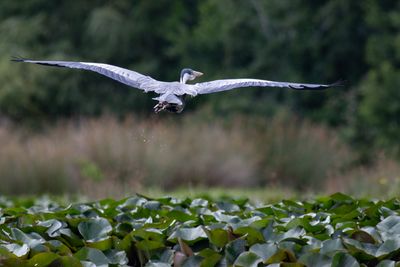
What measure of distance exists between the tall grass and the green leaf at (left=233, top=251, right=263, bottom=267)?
8769 millimetres

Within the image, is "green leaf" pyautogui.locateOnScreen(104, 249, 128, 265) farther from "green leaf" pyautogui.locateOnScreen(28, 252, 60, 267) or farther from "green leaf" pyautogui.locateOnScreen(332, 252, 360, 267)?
"green leaf" pyautogui.locateOnScreen(332, 252, 360, 267)

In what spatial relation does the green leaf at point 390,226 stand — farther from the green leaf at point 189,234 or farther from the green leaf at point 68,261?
the green leaf at point 68,261

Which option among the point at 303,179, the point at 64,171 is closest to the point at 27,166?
the point at 64,171

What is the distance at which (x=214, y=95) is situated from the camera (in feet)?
85.6

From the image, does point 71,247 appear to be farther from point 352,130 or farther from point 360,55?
point 360,55

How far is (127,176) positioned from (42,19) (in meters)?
14.7

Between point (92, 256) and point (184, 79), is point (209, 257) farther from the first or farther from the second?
point (184, 79)

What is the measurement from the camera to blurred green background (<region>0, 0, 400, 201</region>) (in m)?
16.9

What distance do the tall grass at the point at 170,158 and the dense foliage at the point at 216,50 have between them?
5.02 metres

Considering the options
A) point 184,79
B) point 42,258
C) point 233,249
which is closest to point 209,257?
point 233,249

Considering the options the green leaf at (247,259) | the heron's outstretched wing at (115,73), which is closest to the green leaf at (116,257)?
the green leaf at (247,259)

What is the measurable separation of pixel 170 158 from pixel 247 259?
11.5 metres

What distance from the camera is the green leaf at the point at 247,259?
4969 millimetres

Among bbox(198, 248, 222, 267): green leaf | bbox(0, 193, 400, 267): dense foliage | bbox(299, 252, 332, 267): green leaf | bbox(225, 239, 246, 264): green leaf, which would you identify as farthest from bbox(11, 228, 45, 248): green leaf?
bbox(299, 252, 332, 267): green leaf
